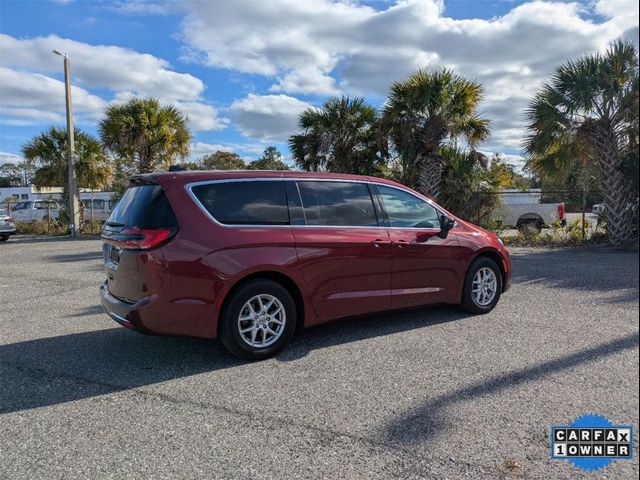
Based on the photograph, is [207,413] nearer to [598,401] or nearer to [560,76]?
[598,401]

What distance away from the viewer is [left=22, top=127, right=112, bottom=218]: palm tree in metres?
22.0

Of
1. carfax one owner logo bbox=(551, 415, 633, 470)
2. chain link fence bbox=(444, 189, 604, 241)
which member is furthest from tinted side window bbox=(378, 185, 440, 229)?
chain link fence bbox=(444, 189, 604, 241)

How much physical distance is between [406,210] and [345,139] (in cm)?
1099

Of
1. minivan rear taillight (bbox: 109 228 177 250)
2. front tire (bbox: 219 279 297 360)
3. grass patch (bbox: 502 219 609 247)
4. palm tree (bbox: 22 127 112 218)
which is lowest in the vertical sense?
front tire (bbox: 219 279 297 360)

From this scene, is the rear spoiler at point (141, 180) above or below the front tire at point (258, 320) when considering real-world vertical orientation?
above

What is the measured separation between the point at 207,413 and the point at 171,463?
0.62 meters

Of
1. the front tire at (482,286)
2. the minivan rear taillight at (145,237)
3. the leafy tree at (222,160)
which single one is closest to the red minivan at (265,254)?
the minivan rear taillight at (145,237)

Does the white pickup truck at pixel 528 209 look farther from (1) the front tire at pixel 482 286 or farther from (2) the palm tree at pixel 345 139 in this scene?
(1) the front tire at pixel 482 286

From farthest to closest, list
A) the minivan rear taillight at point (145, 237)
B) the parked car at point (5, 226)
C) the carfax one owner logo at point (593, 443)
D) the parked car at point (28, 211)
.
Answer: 1. the parked car at point (28, 211)
2. the parked car at point (5, 226)
3. the minivan rear taillight at point (145, 237)
4. the carfax one owner logo at point (593, 443)

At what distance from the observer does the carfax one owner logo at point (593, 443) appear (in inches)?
67.3

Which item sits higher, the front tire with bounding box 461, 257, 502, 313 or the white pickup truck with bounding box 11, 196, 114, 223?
the white pickup truck with bounding box 11, 196, 114, 223

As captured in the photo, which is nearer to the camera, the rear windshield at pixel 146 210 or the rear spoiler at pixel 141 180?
the rear windshield at pixel 146 210

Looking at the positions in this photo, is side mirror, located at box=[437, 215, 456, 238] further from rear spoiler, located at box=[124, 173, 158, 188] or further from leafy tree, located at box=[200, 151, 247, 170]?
leafy tree, located at box=[200, 151, 247, 170]

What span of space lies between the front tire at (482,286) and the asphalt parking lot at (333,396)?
0.56 feet
